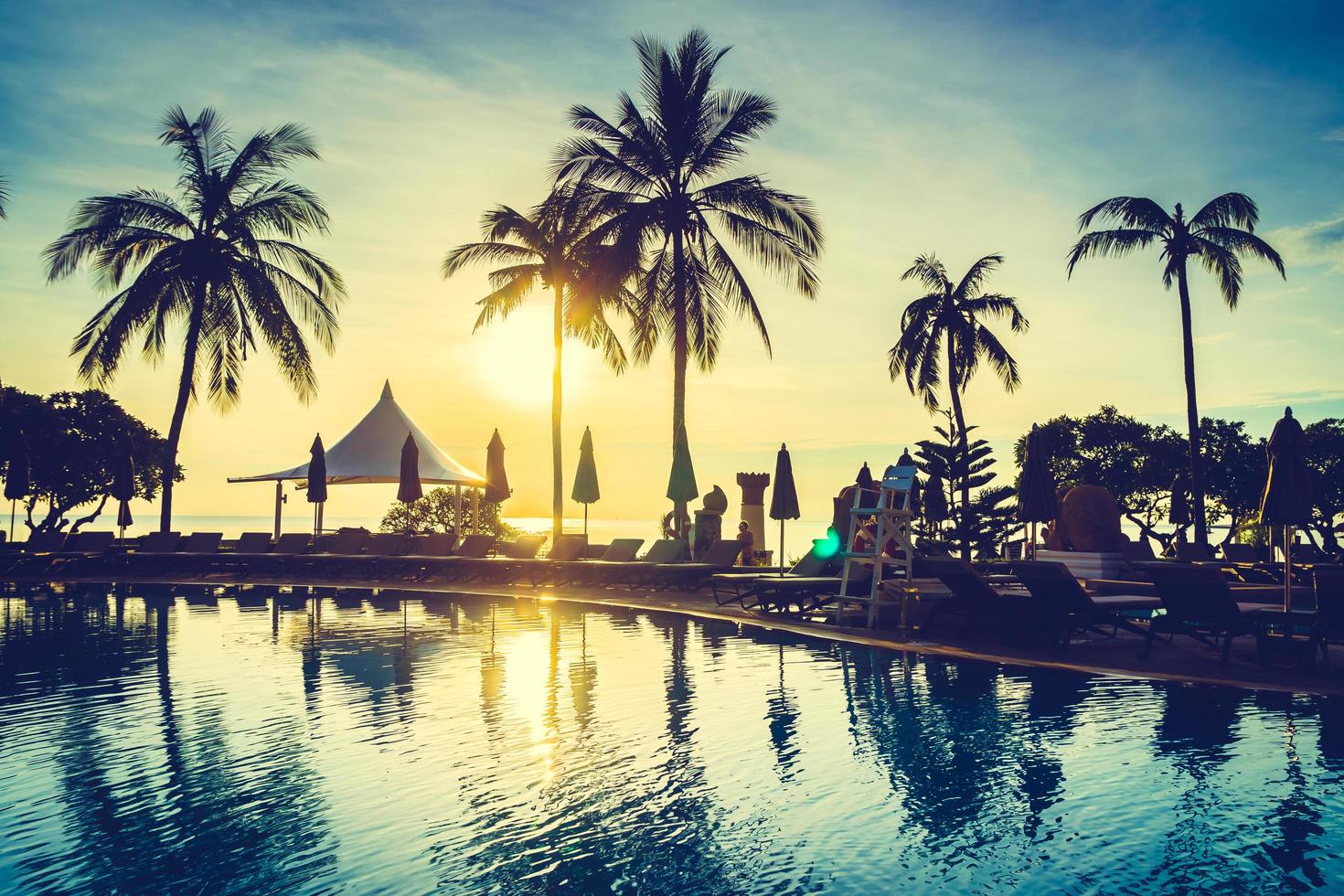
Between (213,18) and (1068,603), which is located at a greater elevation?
(213,18)

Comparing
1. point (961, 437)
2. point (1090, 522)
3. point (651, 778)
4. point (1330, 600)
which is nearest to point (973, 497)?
point (961, 437)

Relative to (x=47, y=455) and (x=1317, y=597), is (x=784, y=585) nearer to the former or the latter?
(x=1317, y=597)

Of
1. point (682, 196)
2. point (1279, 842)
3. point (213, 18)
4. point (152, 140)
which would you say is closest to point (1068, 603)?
point (1279, 842)

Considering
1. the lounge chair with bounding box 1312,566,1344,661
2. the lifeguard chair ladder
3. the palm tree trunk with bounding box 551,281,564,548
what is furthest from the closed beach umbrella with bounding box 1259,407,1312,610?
the palm tree trunk with bounding box 551,281,564,548

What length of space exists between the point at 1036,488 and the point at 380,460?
62.0 ft

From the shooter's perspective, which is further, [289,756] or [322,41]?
[322,41]

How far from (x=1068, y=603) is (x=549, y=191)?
17.7m

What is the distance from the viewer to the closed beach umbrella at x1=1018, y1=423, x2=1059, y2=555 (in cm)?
1500

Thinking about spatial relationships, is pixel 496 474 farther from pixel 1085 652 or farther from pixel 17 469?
pixel 1085 652

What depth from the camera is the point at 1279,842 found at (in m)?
5.04

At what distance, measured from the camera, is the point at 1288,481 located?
11188 millimetres

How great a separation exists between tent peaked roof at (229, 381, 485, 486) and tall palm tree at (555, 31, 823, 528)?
7.44m

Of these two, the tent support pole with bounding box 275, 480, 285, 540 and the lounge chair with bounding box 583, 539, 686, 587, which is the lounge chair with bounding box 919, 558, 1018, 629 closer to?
the lounge chair with bounding box 583, 539, 686, 587

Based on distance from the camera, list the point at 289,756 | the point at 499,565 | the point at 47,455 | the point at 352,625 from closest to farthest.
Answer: the point at 289,756
the point at 352,625
the point at 499,565
the point at 47,455
